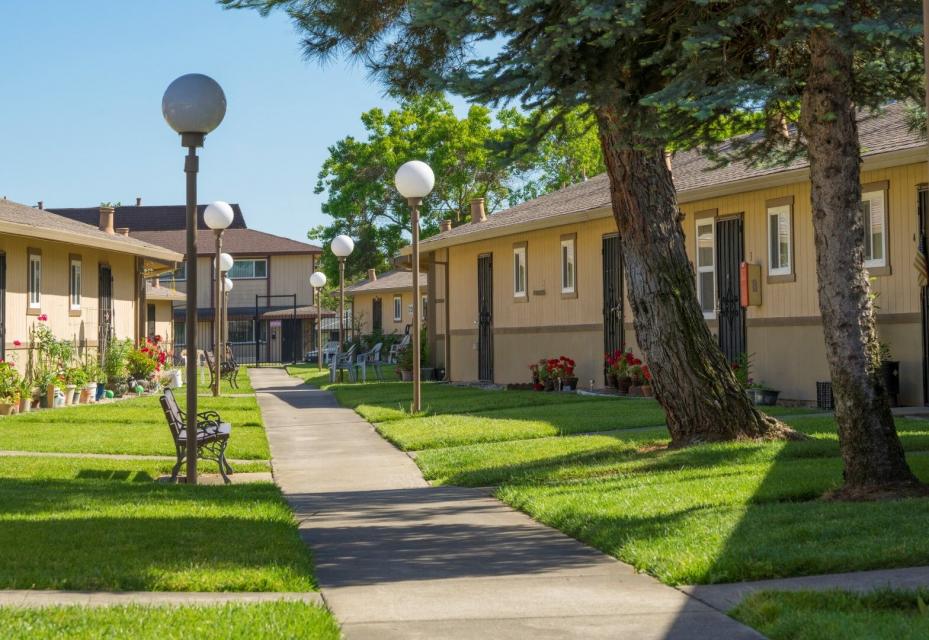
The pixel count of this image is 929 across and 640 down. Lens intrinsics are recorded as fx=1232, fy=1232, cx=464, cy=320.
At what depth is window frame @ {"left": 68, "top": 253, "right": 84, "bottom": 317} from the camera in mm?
25516

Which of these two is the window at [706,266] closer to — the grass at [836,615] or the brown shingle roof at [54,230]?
the brown shingle roof at [54,230]

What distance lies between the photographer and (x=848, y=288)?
895 cm

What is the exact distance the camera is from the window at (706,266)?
20078mm

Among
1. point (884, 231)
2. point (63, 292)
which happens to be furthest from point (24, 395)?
point (884, 231)

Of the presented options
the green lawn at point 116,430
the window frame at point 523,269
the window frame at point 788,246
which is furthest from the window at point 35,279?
the window frame at point 788,246

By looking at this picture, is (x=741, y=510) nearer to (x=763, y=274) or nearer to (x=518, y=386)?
(x=763, y=274)

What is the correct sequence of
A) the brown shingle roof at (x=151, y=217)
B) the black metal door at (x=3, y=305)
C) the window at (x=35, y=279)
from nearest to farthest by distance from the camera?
the black metal door at (x=3, y=305) < the window at (x=35, y=279) < the brown shingle roof at (x=151, y=217)

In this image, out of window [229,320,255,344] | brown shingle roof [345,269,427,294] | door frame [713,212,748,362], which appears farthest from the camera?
window [229,320,255,344]

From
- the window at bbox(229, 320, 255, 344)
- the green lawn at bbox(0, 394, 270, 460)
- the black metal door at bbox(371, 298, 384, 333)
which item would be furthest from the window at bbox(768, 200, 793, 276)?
the window at bbox(229, 320, 255, 344)

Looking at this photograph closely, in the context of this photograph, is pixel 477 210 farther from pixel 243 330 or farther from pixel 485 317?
pixel 243 330

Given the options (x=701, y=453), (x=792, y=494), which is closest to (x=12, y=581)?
(x=792, y=494)

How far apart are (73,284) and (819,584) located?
72.9 feet

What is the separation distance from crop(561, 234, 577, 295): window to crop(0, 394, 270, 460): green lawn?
666 cm

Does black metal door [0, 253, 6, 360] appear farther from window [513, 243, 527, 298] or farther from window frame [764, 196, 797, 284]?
window frame [764, 196, 797, 284]
